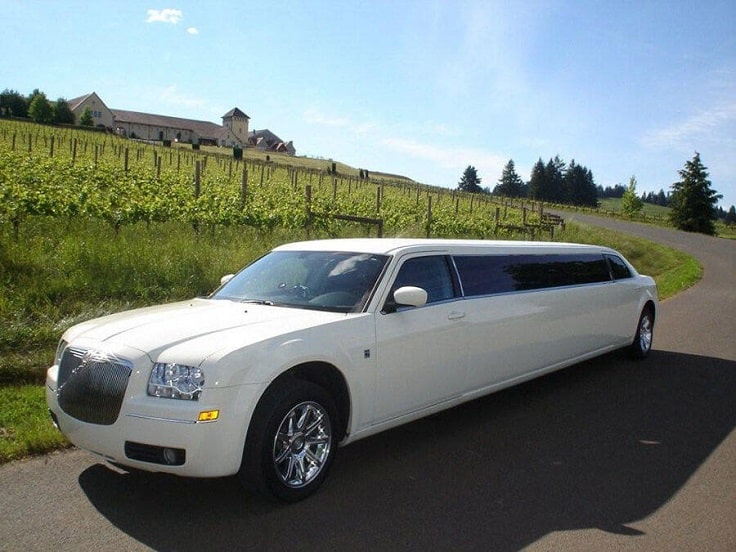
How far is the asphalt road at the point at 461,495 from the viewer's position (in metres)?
3.75

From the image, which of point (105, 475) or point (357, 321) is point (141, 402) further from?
point (357, 321)

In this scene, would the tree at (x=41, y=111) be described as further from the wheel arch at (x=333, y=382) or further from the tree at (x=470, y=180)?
the wheel arch at (x=333, y=382)

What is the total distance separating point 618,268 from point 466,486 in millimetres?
5317

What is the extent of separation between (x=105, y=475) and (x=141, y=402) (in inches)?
41.8

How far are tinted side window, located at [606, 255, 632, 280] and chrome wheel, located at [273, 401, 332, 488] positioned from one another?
5.57 m

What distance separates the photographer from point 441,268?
566 cm

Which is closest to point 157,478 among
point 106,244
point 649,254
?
point 106,244

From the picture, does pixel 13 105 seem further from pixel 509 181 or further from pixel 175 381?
pixel 175 381

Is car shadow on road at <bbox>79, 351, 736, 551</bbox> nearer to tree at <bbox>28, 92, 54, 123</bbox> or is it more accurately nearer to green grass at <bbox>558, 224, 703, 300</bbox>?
green grass at <bbox>558, 224, 703, 300</bbox>

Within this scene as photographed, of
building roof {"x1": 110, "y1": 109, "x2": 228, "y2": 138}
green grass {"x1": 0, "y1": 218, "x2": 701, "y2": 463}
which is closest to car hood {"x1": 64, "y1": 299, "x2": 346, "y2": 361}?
green grass {"x1": 0, "y1": 218, "x2": 701, "y2": 463}

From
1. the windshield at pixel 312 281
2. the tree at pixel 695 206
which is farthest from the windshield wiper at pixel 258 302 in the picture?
the tree at pixel 695 206

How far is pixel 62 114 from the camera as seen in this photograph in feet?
375

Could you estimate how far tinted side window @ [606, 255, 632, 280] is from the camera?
876 centimetres

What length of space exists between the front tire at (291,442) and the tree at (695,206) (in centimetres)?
7314
